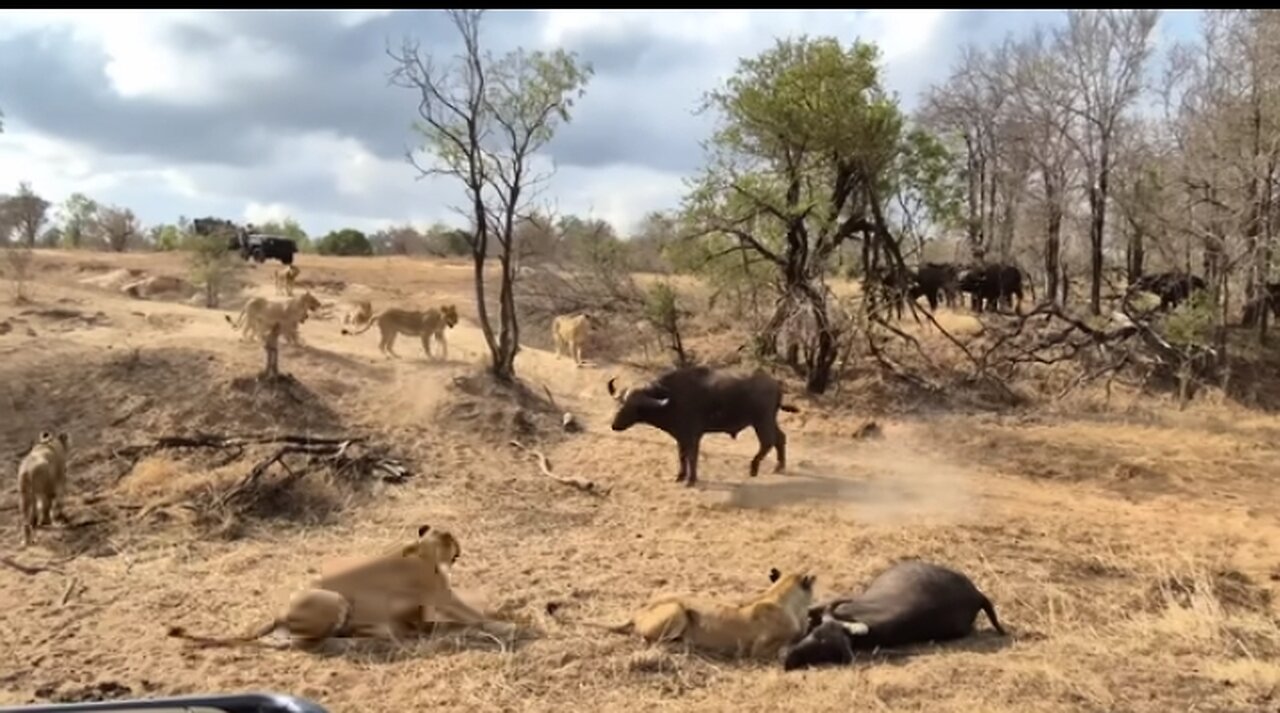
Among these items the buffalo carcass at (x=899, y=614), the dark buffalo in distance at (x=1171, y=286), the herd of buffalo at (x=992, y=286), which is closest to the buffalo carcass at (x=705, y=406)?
the buffalo carcass at (x=899, y=614)

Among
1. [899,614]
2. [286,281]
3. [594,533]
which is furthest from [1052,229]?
[899,614]

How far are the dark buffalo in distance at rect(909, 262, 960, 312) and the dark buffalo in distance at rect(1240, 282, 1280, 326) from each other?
6.45 metres

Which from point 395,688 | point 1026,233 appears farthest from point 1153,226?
point 395,688

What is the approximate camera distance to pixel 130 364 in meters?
14.5

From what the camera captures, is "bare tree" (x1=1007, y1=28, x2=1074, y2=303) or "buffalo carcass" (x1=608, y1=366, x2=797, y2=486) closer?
"buffalo carcass" (x1=608, y1=366, x2=797, y2=486)

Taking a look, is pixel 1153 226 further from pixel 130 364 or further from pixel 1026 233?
pixel 130 364

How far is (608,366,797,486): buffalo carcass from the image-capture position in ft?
43.2

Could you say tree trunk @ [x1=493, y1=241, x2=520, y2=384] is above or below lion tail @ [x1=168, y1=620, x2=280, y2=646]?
above

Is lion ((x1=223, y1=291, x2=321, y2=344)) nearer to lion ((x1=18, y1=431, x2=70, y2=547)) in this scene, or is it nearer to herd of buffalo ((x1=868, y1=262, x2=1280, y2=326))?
lion ((x1=18, y1=431, x2=70, y2=547))

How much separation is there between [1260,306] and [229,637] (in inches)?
970

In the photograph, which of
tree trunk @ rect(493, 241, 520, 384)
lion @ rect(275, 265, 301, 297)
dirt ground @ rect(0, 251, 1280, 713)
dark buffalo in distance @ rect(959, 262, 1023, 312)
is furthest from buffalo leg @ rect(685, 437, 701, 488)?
dark buffalo in distance @ rect(959, 262, 1023, 312)

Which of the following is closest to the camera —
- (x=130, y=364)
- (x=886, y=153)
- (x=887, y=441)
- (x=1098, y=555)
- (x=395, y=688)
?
(x=395, y=688)

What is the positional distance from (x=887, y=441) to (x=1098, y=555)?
615 centimetres

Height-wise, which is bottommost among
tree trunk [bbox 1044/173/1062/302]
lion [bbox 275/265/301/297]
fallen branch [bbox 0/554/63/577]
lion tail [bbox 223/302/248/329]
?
fallen branch [bbox 0/554/63/577]
